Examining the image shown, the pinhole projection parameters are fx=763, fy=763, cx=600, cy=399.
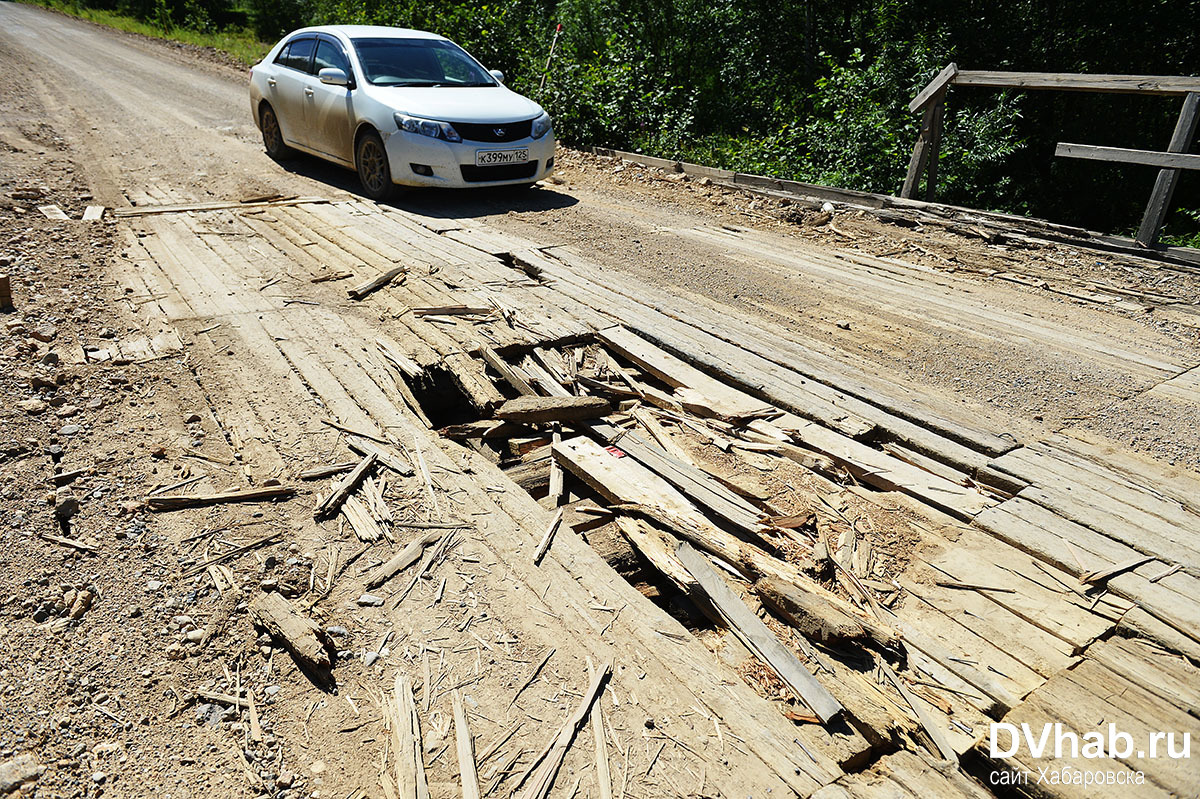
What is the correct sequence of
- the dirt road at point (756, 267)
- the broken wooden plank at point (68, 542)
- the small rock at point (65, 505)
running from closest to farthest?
the broken wooden plank at point (68, 542)
the small rock at point (65, 505)
the dirt road at point (756, 267)

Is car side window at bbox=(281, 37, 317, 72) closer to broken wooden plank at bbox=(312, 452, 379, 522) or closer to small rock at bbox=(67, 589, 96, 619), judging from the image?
broken wooden plank at bbox=(312, 452, 379, 522)

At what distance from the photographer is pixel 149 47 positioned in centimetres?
2711

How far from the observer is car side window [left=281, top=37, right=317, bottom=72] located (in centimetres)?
1106

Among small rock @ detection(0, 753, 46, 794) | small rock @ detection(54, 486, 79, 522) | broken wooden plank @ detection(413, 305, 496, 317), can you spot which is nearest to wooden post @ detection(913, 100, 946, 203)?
broken wooden plank @ detection(413, 305, 496, 317)

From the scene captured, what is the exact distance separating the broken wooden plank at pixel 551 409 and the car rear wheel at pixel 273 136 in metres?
9.16

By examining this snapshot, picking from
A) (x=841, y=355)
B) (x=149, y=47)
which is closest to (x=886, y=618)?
(x=841, y=355)

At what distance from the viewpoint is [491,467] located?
4320 millimetres

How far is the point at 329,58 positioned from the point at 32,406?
7780mm

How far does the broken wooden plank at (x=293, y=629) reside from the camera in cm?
296

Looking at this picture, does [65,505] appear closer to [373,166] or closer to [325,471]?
→ [325,471]

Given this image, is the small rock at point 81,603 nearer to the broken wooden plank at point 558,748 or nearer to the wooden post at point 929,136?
the broken wooden plank at point 558,748

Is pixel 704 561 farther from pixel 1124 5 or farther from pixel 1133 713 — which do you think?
pixel 1124 5

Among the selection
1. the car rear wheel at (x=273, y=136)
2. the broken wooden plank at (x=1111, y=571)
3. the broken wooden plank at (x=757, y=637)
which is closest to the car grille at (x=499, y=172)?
the car rear wheel at (x=273, y=136)

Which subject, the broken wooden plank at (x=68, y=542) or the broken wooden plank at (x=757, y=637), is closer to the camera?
the broken wooden plank at (x=757, y=637)
